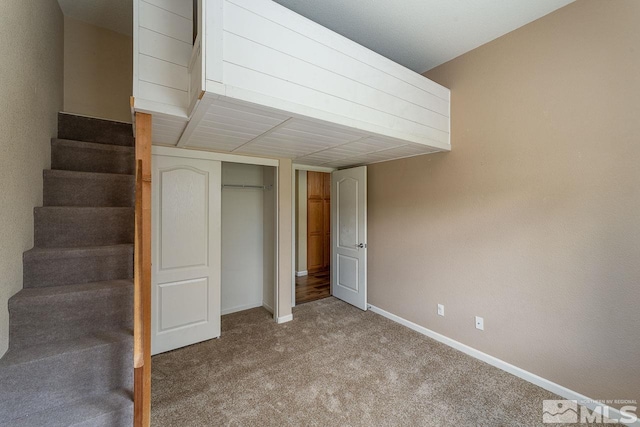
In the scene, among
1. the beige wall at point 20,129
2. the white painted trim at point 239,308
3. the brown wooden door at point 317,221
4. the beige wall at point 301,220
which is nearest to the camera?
the beige wall at point 20,129

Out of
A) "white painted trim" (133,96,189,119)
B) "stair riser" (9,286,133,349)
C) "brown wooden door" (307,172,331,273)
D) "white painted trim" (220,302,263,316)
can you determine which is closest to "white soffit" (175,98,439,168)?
"white painted trim" (133,96,189,119)

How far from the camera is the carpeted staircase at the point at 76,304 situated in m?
1.24

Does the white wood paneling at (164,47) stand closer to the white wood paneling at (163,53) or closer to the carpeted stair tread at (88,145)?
the white wood paneling at (163,53)

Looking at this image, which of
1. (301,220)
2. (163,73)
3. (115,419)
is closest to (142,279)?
(115,419)

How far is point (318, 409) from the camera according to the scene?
186 cm

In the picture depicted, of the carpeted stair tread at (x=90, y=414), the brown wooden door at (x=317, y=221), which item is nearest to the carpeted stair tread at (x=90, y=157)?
the carpeted stair tread at (x=90, y=414)

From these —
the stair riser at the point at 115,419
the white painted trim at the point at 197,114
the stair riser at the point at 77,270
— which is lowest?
the stair riser at the point at 115,419

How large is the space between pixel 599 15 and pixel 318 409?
11.3 feet

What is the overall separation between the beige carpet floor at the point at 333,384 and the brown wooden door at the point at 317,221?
292 cm

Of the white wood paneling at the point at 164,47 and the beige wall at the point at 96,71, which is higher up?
the beige wall at the point at 96,71

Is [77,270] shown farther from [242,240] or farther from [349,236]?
[349,236]

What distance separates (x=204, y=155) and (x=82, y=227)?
1.24m

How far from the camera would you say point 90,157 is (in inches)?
88.7

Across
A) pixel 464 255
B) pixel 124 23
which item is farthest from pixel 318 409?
pixel 124 23
